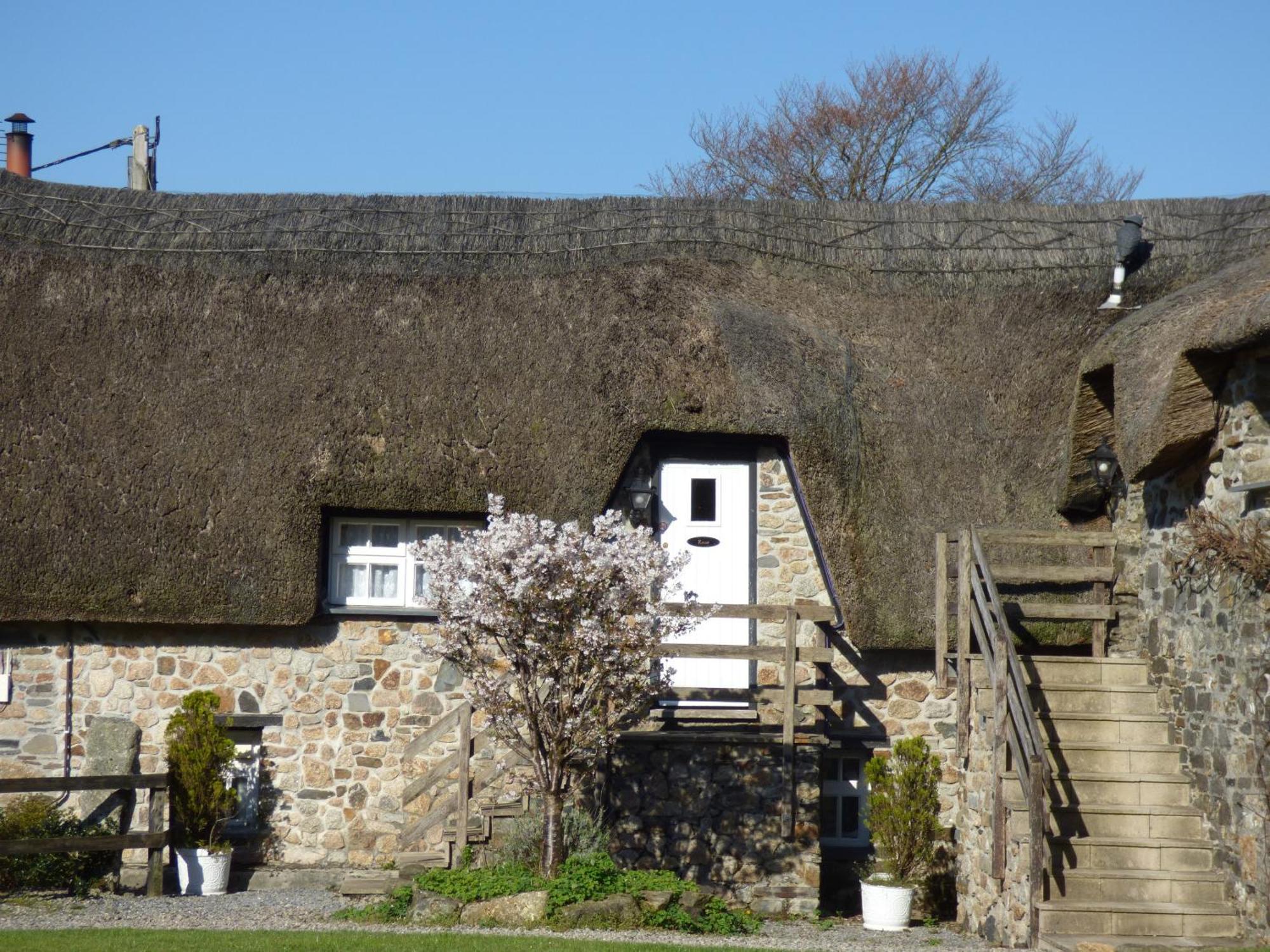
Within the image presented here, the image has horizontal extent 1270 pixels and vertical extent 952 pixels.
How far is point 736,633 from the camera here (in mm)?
12383

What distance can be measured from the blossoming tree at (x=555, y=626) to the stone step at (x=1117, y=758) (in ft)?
9.02

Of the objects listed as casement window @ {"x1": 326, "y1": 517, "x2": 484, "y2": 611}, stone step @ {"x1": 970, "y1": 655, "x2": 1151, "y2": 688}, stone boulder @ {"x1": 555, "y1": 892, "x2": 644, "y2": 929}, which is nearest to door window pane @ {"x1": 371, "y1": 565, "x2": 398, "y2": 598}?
casement window @ {"x1": 326, "y1": 517, "x2": 484, "y2": 611}

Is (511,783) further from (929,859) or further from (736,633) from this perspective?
(929,859)

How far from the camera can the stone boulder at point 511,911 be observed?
966 centimetres

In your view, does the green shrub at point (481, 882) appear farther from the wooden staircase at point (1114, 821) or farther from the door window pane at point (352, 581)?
the wooden staircase at point (1114, 821)

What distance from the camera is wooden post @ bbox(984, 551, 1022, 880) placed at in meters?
9.72

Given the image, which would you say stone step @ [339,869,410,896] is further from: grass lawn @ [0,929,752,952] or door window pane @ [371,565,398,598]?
door window pane @ [371,565,398,598]

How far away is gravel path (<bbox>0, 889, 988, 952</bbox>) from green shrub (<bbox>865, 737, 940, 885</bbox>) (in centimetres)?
53

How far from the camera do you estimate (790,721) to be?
438 inches

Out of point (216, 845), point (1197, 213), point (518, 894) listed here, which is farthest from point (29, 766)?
point (1197, 213)

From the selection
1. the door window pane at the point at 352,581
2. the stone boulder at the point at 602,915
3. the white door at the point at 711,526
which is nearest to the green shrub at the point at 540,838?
the stone boulder at the point at 602,915

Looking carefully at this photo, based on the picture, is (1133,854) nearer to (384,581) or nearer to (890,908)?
(890,908)

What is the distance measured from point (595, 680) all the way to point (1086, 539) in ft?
13.3

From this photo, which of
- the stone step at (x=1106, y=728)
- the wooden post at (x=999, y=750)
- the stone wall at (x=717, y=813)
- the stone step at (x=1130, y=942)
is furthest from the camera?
the stone wall at (x=717, y=813)
